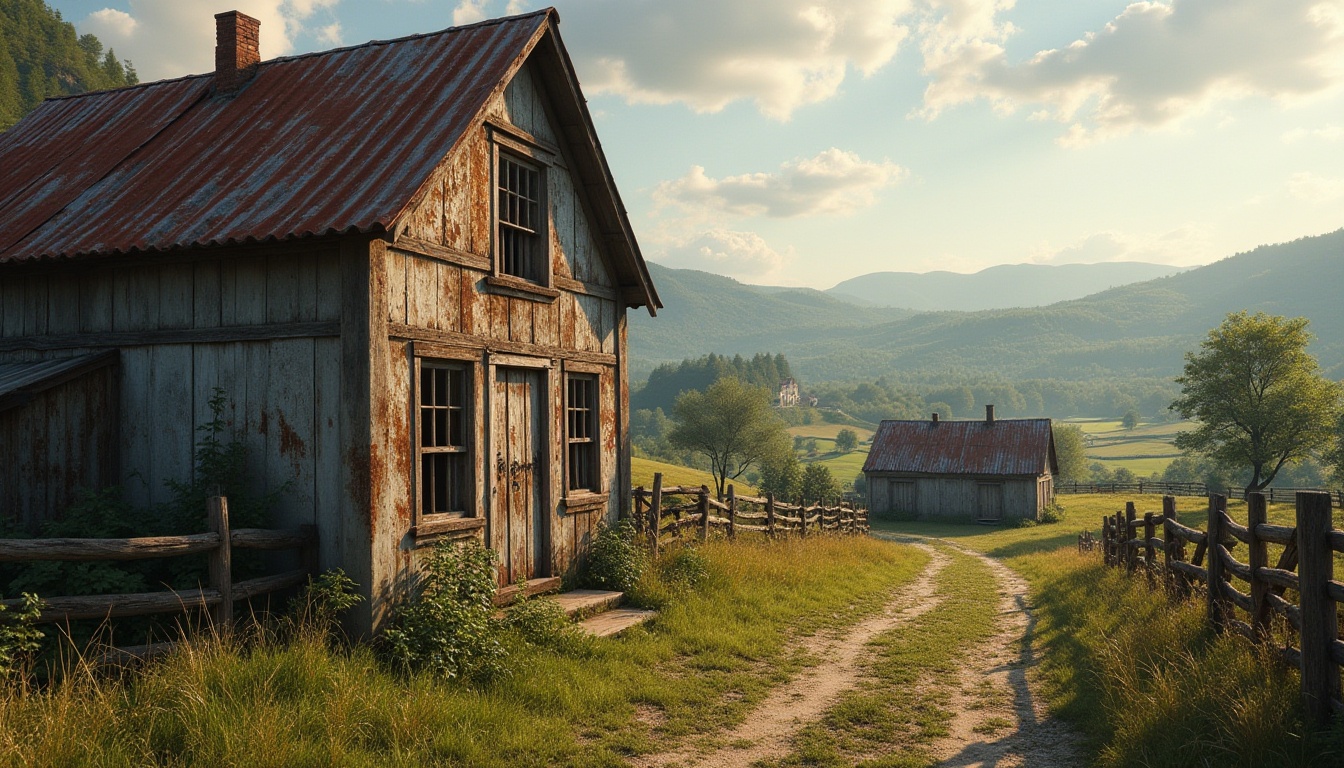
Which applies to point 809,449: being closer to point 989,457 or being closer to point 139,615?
point 989,457

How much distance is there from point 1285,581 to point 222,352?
9894mm

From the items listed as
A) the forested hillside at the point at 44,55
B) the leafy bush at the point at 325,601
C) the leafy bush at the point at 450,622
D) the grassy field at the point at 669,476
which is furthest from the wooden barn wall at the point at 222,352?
the forested hillside at the point at 44,55

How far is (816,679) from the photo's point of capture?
9.62 metres

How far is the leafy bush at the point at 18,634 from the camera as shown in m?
5.89

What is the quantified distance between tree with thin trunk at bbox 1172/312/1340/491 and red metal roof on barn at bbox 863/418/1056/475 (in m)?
9.23

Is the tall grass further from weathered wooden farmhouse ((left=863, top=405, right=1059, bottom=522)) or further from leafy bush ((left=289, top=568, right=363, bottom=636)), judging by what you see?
weathered wooden farmhouse ((left=863, top=405, right=1059, bottom=522))

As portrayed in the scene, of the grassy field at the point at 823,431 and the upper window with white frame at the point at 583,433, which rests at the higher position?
the upper window with white frame at the point at 583,433

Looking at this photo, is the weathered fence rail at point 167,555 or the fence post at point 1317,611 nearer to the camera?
the fence post at point 1317,611

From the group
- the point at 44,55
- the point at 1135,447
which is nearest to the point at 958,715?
the point at 44,55

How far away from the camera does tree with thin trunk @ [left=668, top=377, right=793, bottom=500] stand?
76875mm

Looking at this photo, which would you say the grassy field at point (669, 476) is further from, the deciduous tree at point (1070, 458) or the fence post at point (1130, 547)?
the fence post at point (1130, 547)

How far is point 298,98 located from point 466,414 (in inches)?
193

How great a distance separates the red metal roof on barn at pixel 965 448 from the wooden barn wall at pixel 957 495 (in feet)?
1.65

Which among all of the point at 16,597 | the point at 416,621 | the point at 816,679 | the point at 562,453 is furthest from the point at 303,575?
the point at 816,679
